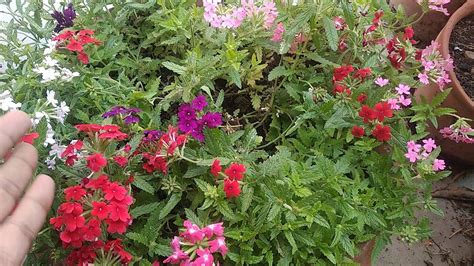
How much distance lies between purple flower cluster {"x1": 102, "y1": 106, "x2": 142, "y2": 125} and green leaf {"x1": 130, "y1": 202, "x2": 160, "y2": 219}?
0.63 ft

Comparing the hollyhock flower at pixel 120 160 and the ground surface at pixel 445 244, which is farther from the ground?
the hollyhock flower at pixel 120 160

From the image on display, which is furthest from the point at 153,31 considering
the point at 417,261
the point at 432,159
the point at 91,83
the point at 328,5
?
the point at 417,261

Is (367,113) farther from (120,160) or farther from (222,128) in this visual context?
(120,160)

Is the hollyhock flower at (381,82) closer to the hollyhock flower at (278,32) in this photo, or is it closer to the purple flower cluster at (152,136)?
the hollyhock flower at (278,32)

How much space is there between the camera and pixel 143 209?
1318 mm

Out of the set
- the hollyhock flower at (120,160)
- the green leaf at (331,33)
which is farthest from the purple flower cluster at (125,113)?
the green leaf at (331,33)

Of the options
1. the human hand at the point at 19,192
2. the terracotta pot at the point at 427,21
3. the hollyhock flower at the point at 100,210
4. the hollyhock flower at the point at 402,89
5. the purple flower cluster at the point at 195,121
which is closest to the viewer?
the human hand at the point at 19,192

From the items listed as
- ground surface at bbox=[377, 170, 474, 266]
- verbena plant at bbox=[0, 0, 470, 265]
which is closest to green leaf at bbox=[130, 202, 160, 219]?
verbena plant at bbox=[0, 0, 470, 265]

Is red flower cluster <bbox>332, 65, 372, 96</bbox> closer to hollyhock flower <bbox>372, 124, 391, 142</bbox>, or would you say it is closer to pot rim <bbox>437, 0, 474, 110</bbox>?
hollyhock flower <bbox>372, 124, 391, 142</bbox>

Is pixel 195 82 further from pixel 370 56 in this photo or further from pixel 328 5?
pixel 370 56

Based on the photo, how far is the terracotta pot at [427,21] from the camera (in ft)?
8.02

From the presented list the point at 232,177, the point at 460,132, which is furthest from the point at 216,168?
the point at 460,132

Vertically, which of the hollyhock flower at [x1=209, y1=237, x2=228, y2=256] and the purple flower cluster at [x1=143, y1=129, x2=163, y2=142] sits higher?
the purple flower cluster at [x1=143, y1=129, x2=163, y2=142]

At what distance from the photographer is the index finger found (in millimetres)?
1016
